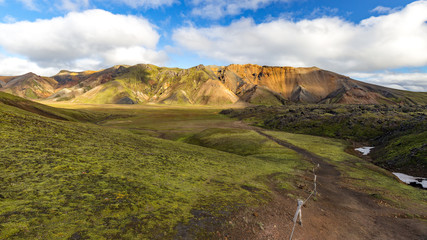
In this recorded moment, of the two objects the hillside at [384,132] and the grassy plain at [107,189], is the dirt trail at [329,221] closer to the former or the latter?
the grassy plain at [107,189]

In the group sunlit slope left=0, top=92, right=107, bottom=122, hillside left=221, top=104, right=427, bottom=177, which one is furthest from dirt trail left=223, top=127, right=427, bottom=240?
sunlit slope left=0, top=92, right=107, bottom=122

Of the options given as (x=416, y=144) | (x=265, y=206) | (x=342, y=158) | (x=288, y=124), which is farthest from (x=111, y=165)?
(x=288, y=124)

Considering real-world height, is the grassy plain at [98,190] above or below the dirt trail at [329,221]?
above

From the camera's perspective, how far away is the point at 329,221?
58.8 feet

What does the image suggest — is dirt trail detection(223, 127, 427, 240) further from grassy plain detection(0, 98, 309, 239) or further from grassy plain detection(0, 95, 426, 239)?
grassy plain detection(0, 98, 309, 239)

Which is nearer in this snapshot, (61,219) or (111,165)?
(61,219)

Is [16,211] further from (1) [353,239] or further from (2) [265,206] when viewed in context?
(1) [353,239]

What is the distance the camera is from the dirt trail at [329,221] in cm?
1423

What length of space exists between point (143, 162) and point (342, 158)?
4943cm

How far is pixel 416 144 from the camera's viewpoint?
1950 inches

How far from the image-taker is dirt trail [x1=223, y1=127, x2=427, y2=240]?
14.2 metres


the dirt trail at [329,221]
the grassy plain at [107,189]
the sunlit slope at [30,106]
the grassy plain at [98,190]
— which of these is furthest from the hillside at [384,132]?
the sunlit slope at [30,106]

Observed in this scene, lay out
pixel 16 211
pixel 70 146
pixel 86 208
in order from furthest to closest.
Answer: pixel 70 146, pixel 86 208, pixel 16 211

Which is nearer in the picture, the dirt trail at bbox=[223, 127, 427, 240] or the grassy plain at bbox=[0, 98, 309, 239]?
the grassy plain at bbox=[0, 98, 309, 239]
